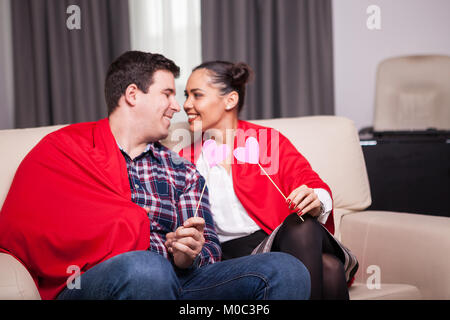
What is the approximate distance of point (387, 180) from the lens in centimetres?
225

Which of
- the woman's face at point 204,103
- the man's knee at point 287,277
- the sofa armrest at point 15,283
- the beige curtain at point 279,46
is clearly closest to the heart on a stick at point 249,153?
the woman's face at point 204,103

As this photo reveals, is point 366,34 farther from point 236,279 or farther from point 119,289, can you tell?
point 119,289

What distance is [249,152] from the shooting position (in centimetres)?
163

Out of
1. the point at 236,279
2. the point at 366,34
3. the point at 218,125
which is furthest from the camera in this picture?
the point at 366,34

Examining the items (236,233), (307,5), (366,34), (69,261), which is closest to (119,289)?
(69,261)

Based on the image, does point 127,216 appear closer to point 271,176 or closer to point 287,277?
point 287,277

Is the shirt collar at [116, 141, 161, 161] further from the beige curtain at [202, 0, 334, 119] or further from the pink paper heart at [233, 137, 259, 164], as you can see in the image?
the beige curtain at [202, 0, 334, 119]

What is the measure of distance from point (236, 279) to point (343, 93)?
2248 mm

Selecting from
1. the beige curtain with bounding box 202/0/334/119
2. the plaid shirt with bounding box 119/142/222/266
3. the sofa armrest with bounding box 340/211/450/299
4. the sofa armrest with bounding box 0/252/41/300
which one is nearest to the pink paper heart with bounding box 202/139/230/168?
the plaid shirt with bounding box 119/142/222/266

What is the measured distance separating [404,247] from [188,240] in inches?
29.6

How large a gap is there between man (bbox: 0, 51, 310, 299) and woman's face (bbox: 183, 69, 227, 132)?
0.14m

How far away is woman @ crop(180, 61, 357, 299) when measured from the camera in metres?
Answer: 1.22

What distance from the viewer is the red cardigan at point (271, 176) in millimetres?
1502

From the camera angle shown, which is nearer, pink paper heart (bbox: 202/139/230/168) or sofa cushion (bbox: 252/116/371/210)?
pink paper heart (bbox: 202/139/230/168)
